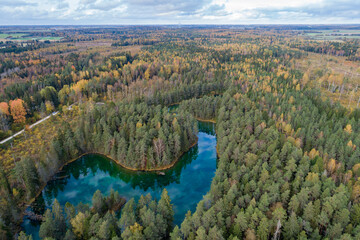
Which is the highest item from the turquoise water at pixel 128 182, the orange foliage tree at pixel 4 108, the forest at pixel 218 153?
the orange foliage tree at pixel 4 108

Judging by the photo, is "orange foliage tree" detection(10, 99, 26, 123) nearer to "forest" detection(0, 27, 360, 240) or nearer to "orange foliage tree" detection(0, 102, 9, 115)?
"forest" detection(0, 27, 360, 240)

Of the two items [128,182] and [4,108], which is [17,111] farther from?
[128,182]

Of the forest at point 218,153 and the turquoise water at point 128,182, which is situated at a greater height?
the forest at point 218,153

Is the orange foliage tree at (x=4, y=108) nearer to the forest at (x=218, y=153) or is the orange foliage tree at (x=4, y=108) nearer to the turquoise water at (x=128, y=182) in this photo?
the forest at (x=218, y=153)

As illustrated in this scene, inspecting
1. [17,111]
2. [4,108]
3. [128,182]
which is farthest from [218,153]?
[4,108]

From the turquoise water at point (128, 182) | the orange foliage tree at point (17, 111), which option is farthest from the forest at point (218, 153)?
the turquoise water at point (128, 182)

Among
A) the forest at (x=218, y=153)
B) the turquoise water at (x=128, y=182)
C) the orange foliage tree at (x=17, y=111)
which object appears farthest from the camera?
the orange foliage tree at (x=17, y=111)

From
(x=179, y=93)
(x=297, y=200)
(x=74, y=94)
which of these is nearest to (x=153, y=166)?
(x=297, y=200)

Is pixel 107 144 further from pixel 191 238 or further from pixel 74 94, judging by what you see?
pixel 74 94

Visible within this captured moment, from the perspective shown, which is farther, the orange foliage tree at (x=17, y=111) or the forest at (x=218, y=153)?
the orange foliage tree at (x=17, y=111)
